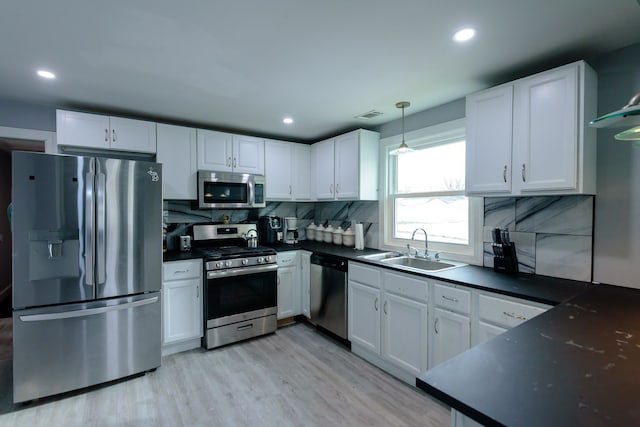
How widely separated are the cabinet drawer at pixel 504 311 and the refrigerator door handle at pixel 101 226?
278 centimetres

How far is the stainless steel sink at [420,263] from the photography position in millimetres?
2816

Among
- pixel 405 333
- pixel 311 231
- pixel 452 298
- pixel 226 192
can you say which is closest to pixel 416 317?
pixel 405 333

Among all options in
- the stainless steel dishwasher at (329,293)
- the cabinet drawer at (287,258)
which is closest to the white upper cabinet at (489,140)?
the stainless steel dishwasher at (329,293)

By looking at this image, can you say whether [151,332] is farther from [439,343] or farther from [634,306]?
[634,306]

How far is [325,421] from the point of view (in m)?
2.04

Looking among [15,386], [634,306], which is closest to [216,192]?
[15,386]

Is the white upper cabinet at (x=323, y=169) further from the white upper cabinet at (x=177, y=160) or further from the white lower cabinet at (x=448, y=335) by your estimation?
the white lower cabinet at (x=448, y=335)

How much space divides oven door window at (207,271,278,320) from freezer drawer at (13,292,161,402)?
0.52 metres

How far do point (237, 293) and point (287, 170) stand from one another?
1.70 meters

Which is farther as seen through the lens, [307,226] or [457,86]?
[307,226]

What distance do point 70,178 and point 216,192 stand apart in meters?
1.36

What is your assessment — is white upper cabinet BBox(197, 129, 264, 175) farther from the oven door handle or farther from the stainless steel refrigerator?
the oven door handle

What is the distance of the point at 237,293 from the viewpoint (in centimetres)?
317

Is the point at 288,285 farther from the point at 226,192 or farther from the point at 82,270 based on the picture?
the point at 82,270
